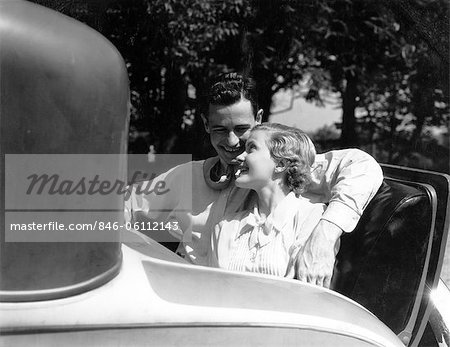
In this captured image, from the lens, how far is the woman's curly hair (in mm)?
2059

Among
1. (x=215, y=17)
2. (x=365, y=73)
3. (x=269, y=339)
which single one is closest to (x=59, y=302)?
(x=269, y=339)

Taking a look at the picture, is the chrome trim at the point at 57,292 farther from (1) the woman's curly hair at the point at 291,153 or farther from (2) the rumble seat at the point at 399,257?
(2) the rumble seat at the point at 399,257

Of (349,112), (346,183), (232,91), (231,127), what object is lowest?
(349,112)

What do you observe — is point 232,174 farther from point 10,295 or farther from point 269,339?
point 10,295

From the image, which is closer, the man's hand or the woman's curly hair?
the man's hand

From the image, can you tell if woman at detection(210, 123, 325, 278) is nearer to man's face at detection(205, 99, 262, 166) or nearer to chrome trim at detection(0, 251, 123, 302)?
man's face at detection(205, 99, 262, 166)

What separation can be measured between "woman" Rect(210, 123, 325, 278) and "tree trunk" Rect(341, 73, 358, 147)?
3.49 m

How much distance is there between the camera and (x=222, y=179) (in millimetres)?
2266

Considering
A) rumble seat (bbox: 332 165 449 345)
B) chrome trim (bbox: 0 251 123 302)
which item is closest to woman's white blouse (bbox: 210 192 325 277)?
rumble seat (bbox: 332 165 449 345)

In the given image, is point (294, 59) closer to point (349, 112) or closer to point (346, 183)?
point (349, 112)

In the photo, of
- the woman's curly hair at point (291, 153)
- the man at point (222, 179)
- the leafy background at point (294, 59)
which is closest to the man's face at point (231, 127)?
the man at point (222, 179)

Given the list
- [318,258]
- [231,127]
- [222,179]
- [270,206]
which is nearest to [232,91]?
[231,127]

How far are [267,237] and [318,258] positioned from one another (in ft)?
0.82

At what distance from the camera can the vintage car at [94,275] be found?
1.04m
